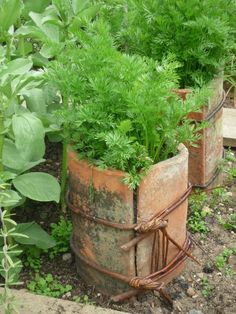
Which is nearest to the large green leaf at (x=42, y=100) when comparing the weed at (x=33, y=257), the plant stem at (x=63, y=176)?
the plant stem at (x=63, y=176)

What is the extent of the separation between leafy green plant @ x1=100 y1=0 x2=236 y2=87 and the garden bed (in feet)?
2.19

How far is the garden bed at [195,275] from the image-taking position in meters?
2.58

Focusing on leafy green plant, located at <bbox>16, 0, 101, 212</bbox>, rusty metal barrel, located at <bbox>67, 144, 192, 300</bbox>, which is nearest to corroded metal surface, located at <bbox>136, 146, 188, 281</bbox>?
rusty metal barrel, located at <bbox>67, 144, 192, 300</bbox>

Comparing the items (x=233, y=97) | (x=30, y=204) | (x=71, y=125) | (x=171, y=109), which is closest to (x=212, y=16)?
(x=171, y=109)

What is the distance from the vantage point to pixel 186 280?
8.94 ft

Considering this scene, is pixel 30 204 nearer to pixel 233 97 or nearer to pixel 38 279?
pixel 38 279

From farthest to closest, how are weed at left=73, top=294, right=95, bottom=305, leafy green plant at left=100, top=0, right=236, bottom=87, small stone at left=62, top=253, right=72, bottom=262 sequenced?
leafy green plant at left=100, top=0, right=236, bottom=87 → small stone at left=62, top=253, right=72, bottom=262 → weed at left=73, top=294, right=95, bottom=305

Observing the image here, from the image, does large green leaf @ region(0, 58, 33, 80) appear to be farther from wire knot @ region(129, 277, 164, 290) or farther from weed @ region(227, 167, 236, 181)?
weed @ region(227, 167, 236, 181)

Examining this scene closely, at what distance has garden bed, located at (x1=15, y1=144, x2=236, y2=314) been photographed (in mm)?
2576

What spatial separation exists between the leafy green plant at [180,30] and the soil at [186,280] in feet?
2.39

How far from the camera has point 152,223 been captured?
2363 mm

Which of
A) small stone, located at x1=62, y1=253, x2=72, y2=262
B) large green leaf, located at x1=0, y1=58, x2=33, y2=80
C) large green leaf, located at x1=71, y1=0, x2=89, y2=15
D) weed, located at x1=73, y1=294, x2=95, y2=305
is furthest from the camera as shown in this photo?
small stone, located at x1=62, y1=253, x2=72, y2=262

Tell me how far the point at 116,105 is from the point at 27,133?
37 cm

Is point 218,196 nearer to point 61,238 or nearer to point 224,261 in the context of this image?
point 224,261
